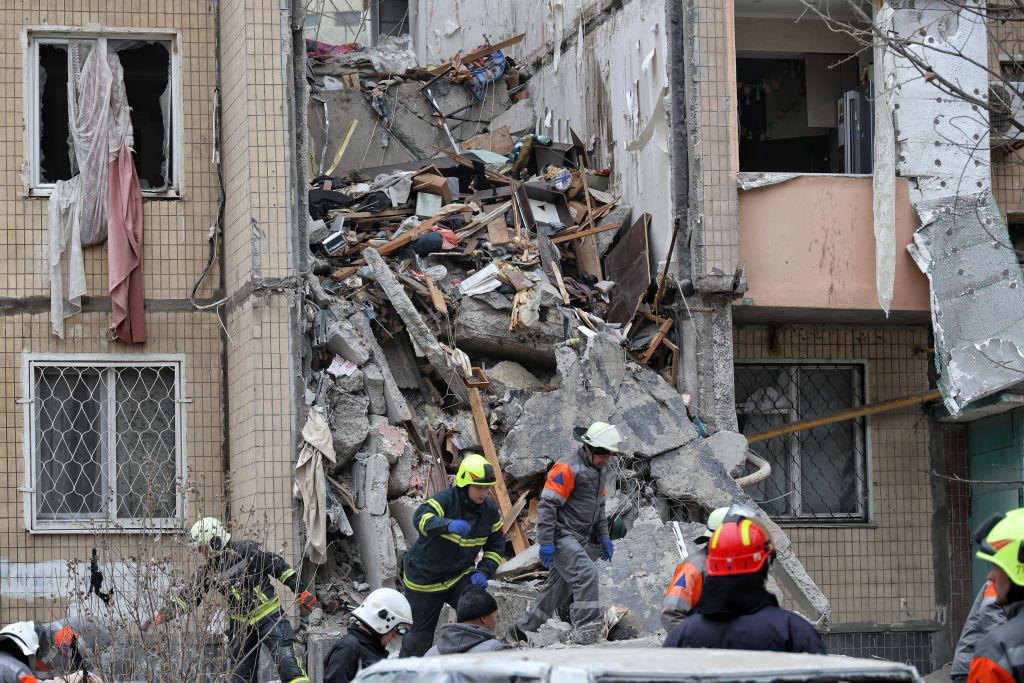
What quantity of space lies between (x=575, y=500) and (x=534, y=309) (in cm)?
272

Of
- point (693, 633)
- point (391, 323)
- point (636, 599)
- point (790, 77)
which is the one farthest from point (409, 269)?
point (693, 633)

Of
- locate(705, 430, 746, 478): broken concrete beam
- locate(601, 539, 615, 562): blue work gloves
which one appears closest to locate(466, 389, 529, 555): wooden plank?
locate(601, 539, 615, 562): blue work gloves

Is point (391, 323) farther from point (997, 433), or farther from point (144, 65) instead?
point (997, 433)

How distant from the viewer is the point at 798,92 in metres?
16.9

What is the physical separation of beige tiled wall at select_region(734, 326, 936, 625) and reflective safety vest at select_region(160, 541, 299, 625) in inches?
233

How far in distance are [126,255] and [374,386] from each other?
2.58m

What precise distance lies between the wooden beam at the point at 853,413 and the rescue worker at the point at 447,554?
168 inches

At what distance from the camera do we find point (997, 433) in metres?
15.2

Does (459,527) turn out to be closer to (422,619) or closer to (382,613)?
(422,619)

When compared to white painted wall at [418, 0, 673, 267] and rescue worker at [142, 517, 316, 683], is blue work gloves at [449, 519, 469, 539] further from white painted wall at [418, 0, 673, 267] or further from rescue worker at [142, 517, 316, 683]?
white painted wall at [418, 0, 673, 267]

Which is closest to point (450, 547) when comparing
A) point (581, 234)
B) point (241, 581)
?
point (241, 581)

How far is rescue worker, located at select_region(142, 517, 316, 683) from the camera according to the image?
33.5 feet

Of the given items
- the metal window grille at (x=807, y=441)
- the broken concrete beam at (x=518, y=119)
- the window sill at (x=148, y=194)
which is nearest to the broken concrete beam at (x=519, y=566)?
the metal window grille at (x=807, y=441)

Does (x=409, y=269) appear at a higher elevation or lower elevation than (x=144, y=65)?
lower
